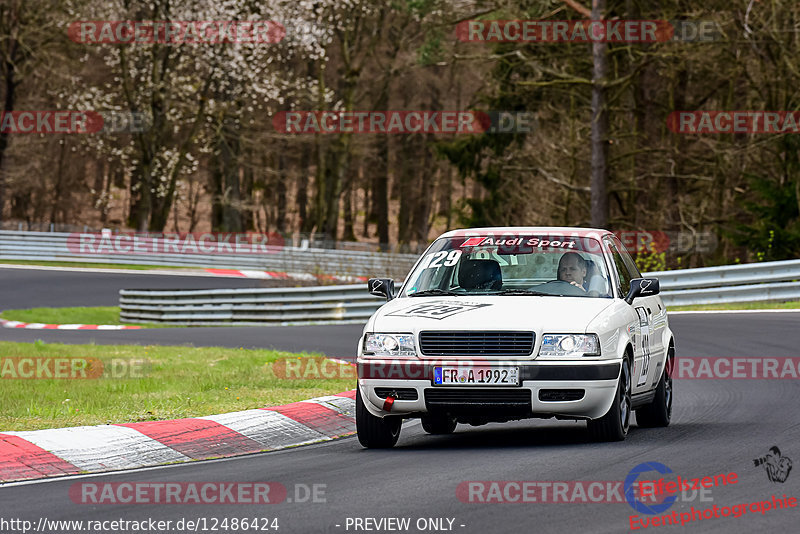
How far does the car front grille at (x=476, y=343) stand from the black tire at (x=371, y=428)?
2.40 ft

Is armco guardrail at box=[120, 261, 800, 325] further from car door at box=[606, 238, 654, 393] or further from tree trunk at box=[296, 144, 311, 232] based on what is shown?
tree trunk at box=[296, 144, 311, 232]

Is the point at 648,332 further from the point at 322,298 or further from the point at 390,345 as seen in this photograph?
the point at 322,298

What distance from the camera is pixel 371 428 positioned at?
9.38m

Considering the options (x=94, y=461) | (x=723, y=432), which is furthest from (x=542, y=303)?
(x=94, y=461)

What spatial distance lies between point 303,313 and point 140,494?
65.4 ft

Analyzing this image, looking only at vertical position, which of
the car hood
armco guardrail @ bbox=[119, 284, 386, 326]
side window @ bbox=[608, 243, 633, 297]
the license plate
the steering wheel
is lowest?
armco guardrail @ bbox=[119, 284, 386, 326]

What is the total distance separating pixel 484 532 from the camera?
611 centimetres

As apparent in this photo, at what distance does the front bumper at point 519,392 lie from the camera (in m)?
8.80

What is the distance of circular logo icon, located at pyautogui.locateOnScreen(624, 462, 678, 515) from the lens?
6.59 meters

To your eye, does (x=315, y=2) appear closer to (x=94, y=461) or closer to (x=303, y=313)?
(x=303, y=313)

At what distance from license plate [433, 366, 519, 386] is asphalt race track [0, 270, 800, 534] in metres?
0.50

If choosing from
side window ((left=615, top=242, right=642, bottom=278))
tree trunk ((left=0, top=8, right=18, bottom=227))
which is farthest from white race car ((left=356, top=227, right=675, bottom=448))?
tree trunk ((left=0, top=8, right=18, bottom=227))

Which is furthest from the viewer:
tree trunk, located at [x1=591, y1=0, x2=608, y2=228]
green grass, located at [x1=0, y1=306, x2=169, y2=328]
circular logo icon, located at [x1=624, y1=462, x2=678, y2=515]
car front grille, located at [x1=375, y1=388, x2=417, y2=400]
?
tree trunk, located at [x1=591, y1=0, x2=608, y2=228]

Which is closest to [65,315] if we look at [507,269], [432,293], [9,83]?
[9,83]
